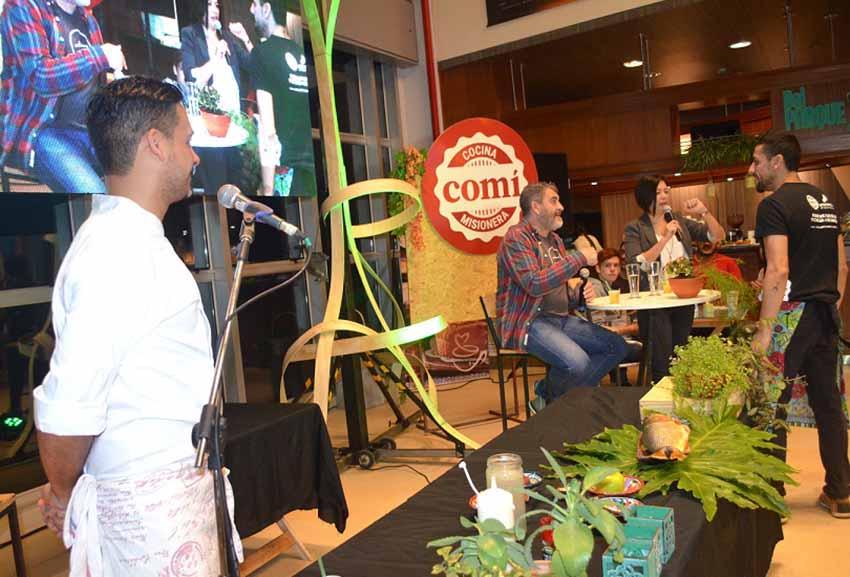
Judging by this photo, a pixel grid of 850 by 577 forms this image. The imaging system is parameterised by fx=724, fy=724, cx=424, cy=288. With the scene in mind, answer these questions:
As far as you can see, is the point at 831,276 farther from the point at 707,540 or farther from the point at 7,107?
the point at 7,107

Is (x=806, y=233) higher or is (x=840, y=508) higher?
(x=806, y=233)

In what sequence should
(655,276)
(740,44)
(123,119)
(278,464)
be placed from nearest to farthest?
(123,119)
(278,464)
(655,276)
(740,44)

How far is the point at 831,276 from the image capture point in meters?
3.19

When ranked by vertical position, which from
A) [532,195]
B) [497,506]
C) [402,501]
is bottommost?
[402,501]

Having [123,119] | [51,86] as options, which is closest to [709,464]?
[123,119]

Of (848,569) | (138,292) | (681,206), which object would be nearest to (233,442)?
(138,292)

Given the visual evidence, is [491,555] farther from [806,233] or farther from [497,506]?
[806,233]

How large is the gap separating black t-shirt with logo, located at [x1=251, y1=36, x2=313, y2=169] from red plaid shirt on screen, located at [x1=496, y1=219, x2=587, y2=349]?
1.59m

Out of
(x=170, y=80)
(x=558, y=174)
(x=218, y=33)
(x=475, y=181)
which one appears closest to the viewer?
(x=170, y=80)

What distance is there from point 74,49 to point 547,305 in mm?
2861

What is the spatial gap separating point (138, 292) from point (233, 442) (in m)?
1.34

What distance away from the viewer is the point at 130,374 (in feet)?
4.75

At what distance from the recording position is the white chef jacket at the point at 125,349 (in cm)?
135

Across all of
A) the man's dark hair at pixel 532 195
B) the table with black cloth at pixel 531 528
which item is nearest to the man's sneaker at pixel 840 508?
the table with black cloth at pixel 531 528
